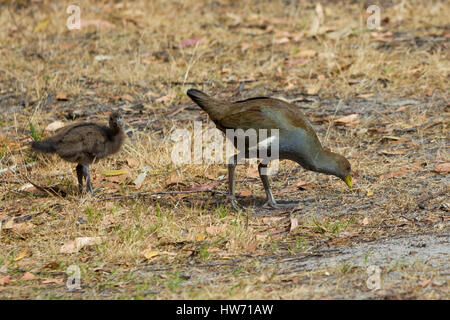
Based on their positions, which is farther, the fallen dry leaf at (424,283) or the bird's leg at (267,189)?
the bird's leg at (267,189)

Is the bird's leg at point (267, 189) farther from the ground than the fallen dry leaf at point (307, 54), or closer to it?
closer to it

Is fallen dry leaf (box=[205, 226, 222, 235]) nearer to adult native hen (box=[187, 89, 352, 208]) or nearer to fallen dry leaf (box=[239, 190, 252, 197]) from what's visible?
adult native hen (box=[187, 89, 352, 208])

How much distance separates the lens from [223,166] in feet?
24.2

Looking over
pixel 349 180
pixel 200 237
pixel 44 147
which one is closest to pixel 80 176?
pixel 44 147

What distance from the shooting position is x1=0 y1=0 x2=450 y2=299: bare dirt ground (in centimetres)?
491

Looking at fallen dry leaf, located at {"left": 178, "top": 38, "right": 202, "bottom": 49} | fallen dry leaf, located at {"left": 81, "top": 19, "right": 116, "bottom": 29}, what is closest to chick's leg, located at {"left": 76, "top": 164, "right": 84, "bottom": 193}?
fallen dry leaf, located at {"left": 178, "top": 38, "right": 202, "bottom": 49}

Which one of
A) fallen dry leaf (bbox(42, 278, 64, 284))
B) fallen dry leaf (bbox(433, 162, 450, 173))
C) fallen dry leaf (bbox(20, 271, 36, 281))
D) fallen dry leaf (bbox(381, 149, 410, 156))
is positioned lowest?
fallen dry leaf (bbox(42, 278, 64, 284))

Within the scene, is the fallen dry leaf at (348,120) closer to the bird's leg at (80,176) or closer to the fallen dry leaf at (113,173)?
the fallen dry leaf at (113,173)

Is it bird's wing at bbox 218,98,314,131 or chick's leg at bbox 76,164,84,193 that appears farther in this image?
chick's leg at bbox 76,164,84,193

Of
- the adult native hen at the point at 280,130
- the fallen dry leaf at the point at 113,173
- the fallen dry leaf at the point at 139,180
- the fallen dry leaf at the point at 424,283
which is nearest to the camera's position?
the fallen dry leaf at the point at 424,283

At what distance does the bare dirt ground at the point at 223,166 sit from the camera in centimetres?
491

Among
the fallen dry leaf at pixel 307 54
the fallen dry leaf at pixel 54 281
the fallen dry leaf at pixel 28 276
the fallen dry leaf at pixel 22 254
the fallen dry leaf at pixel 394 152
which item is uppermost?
the fallen dry leaf at pixel 307 54

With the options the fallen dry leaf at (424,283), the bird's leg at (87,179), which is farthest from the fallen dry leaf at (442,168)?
the bird's leg at (87,179)

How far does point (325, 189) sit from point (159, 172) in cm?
165
